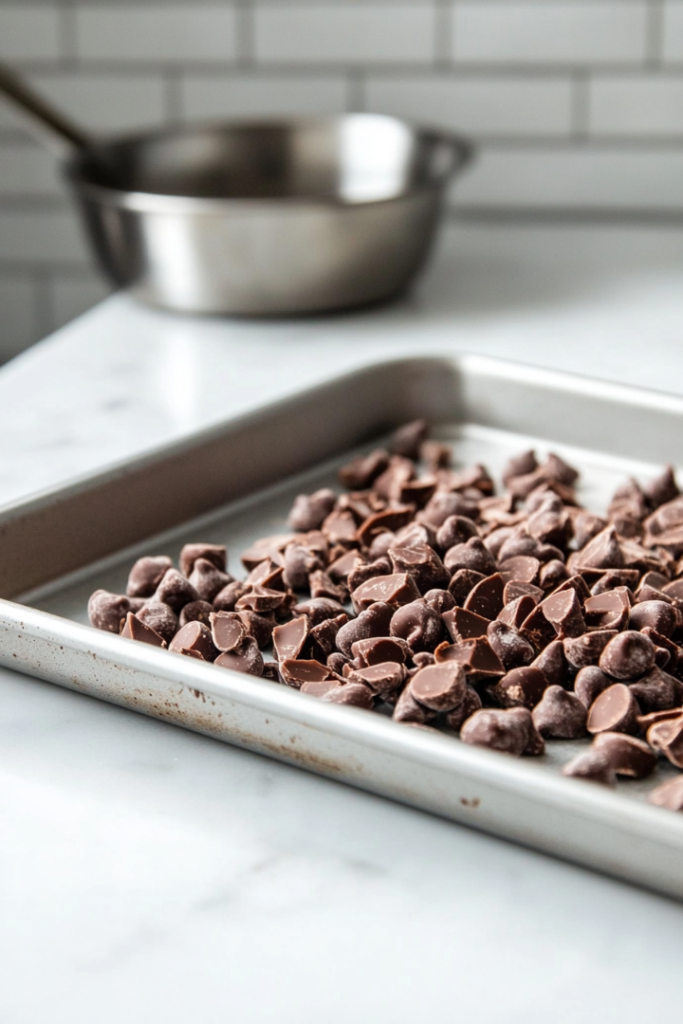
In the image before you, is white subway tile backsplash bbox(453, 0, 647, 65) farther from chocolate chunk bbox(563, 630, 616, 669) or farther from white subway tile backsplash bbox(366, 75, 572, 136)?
chocolate chunk bbox(563, 630, 616, 669)

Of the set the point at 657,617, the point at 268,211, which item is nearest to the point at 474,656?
the point at 657,617

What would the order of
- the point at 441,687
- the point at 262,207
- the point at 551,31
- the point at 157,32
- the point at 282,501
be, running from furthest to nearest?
1. the point at 157,32
2. the point at 551,31
3. the point at 262,207
4. the point at 282,501
5. the point at 441,687

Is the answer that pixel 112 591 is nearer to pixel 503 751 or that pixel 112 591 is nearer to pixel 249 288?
pixel 503 751

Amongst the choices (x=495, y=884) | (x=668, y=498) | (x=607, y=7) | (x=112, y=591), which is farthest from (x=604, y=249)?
(x=495, y=884)

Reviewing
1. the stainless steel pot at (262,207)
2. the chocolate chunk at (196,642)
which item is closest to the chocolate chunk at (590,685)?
the chocolate chunk at (196,642)

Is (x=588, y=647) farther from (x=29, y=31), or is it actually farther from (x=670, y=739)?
(x=29, y=31)

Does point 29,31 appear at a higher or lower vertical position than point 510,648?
higher

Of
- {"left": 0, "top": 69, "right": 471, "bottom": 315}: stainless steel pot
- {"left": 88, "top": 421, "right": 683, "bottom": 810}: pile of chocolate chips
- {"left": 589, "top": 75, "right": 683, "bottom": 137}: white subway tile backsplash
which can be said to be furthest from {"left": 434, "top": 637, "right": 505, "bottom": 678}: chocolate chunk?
{"left": 589, "top": 75, "right": 683, "bottom": 137}: white subway tile backsplash
